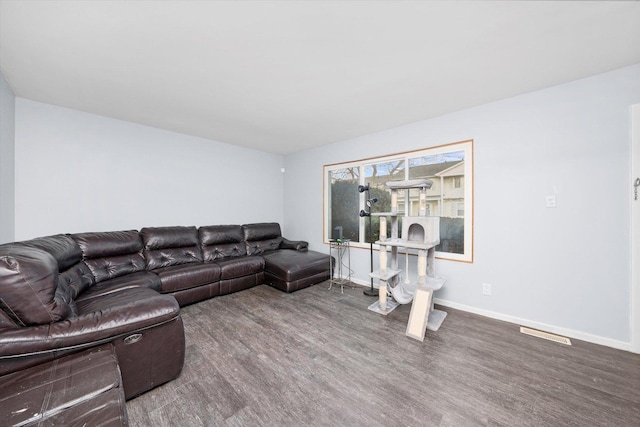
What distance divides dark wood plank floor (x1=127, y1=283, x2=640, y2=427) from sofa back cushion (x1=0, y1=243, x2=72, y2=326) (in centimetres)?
79

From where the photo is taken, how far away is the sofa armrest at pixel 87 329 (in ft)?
3.88

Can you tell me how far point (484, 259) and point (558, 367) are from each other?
1.15m

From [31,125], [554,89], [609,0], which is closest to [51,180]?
[31,125]

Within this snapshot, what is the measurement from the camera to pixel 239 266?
3615 millimetres

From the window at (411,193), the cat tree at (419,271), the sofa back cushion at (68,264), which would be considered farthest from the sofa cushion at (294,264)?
the sofa back cushion at (68,264)

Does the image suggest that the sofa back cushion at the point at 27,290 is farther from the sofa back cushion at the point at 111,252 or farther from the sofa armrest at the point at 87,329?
the sofa back cushion at the point at 111,252

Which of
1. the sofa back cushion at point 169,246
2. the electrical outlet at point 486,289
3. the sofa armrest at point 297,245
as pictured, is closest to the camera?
the electrical outlet at point 486,289

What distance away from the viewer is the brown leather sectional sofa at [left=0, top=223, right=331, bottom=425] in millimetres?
1120

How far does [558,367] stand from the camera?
6.13 feet

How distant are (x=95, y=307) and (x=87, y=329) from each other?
558 millimetres

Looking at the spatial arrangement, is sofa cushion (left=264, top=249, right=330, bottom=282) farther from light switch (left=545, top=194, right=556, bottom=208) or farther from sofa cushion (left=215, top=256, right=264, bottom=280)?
light switch (left=545, top=194, right=556, bottom=208)

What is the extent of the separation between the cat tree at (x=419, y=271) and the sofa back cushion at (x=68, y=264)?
3014mm

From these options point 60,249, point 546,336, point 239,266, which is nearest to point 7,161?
point 60,249

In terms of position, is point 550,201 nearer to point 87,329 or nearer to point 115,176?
point 87,329
